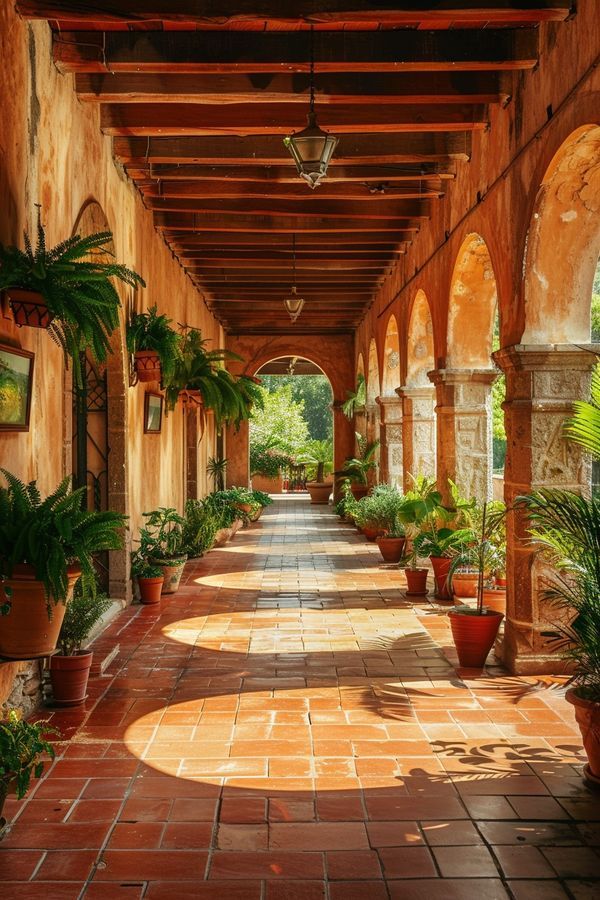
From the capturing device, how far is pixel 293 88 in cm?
592

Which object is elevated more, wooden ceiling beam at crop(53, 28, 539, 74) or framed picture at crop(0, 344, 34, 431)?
wooden ceiling beam at crop(53, 28, 539, 74)

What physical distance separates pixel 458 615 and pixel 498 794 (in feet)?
6.88

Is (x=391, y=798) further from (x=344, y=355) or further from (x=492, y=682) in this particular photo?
(x=344, y=355)

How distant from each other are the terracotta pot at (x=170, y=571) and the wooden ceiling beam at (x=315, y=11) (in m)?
5.02

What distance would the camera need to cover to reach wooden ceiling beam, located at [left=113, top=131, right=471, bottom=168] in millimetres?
7330

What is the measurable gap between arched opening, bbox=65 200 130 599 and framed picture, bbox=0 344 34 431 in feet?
9.76

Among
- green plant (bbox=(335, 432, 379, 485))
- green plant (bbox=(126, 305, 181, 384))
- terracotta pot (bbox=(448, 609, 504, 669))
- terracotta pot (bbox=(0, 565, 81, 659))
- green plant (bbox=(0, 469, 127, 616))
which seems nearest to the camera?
green plant (bbox=(0, 469, 127, 616))

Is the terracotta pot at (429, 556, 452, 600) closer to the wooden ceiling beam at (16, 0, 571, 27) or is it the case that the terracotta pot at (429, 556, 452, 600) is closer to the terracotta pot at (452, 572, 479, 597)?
the terracotta pot at (452, 572, 479, 597)

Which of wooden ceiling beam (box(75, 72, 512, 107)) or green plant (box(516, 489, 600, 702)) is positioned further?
wooden ceiling beam (box(75, 72, 512, 107))

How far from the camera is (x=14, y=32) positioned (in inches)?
183

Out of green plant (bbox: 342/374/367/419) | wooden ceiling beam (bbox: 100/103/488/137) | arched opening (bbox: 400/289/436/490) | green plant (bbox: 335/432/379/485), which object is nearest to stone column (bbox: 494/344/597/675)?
wooden ceiling beam (bbox: 100/103/488/137)

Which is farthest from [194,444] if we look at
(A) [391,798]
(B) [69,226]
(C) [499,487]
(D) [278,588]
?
(A) [391,798]

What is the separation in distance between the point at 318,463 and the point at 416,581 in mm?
16244

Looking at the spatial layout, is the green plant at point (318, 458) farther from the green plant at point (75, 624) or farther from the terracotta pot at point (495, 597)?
the green plant at point (75, 624)
